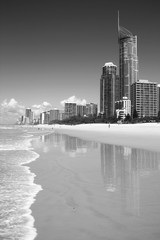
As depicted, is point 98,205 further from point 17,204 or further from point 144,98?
point 144,98

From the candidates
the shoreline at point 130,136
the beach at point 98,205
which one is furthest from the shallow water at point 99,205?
the shoreline at point 130,136

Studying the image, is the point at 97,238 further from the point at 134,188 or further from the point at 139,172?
the point at 139,172

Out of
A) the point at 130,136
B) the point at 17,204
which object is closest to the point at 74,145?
the point at 130,136


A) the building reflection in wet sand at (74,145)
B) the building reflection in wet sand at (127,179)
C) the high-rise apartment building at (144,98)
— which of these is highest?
the high-rise apartment building at (144,98)

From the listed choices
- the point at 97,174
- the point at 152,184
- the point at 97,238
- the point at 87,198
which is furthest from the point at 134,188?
the point at 97,238

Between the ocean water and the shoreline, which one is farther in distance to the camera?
the shoreline

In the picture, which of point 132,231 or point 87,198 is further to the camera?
point 87,198

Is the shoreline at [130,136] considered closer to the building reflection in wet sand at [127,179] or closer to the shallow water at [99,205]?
the building reflection in wet sand at [127,179]

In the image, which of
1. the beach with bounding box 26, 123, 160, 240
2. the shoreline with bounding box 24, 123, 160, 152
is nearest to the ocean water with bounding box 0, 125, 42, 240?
the beach with bounding box 26, 123, 160, 240

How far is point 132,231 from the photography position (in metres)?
3.90

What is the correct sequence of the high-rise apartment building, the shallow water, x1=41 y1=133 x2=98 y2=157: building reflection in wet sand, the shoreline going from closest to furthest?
the shallow water < x1=41 y1=133 x2=98 y2=157: building reflection in wet sand < the shoreline < the high-rise apartment building

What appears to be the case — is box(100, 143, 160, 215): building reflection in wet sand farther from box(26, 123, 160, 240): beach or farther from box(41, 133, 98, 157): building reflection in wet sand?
box(41, 133, 98, 157): building reflection in wet sand

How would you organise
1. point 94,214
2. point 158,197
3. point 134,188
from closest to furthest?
point 94,214 → point 158,197 → point 134,188

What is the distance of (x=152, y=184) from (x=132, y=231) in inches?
131
